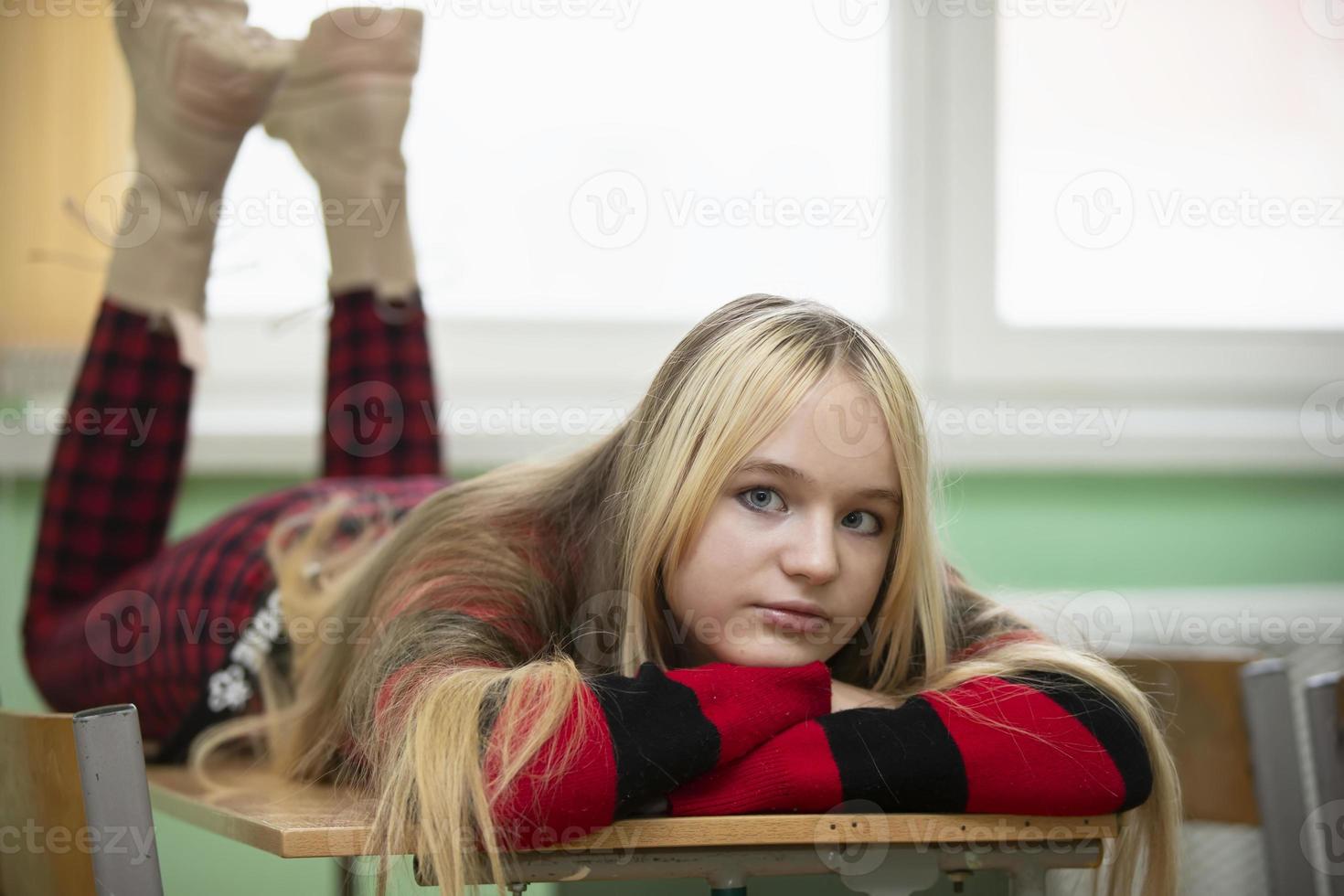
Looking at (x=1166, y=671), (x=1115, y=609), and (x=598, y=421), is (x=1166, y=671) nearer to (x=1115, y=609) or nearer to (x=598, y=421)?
(x=1115, y=609)

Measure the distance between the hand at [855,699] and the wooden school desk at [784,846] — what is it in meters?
0.11

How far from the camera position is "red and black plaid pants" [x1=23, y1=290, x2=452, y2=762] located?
124 cm

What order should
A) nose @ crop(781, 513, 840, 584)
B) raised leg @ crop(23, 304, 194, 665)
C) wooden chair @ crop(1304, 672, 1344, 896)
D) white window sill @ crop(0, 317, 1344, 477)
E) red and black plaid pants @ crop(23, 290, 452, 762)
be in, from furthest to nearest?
1. white window sill @ crop(0, 317, 1344, 477)
2. raised leg @ crop(23, 304, 194, 665)
3. red and black plaid pants @ crop(23, 290, 452, 762)
4. wooden chair @ crop(1304, 672, 1344, 896)
5. nose @ crop(781, 513, 840, 584)

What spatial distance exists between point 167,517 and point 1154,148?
4.77ft

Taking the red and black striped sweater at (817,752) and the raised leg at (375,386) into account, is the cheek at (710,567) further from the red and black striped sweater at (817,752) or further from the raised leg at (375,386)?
the raised leg at (375,386)

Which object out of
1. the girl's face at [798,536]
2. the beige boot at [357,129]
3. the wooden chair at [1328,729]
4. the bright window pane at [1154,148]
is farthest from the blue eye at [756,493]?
the bright window pane at [1154,148]

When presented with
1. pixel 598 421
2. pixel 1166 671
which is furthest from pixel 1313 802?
pixel 598 421

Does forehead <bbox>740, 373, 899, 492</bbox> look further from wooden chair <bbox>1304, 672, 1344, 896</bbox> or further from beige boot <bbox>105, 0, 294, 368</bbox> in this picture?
beige boot <bbox>105, 0, 294, 368</bbox>

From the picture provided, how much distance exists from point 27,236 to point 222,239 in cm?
25

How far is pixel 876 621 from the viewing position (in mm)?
871

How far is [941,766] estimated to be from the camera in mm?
691

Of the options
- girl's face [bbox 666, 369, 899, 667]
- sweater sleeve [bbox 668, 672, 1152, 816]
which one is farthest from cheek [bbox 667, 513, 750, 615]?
sweater sleeve [bbox 668, 672, 1152, 816]

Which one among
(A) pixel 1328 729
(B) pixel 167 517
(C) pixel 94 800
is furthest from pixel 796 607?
(B) pixel 167 517

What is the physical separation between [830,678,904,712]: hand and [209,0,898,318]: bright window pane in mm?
1041
